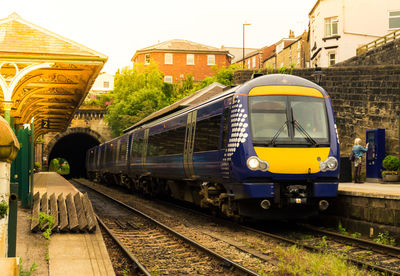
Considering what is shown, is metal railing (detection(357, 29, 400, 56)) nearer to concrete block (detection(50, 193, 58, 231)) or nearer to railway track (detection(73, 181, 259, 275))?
railway track (detection(73, 181, 259, 275))

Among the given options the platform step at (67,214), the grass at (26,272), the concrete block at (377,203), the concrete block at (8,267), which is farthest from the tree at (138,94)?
the concrete block at (8,267)

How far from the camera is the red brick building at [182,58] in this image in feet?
244

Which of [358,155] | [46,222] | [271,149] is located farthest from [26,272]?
[358,155]

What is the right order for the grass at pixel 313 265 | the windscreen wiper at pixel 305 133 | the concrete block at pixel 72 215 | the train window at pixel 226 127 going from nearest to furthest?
the grass at pixel 313 265 < the concrete block at pixel 72 215 < the windscreen wiper at pixel 305 133 < the train window at pixel 226 127

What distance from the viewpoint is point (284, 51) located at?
2542 inches

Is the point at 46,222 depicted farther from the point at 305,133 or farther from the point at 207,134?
the point at 305,133

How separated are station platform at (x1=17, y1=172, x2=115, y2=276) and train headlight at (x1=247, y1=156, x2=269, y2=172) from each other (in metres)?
3.05

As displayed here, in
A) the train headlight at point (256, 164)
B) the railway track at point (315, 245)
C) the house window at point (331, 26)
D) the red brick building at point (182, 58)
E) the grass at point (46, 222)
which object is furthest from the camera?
the red brick building at point (182, 58)

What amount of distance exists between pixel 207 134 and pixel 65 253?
5578mm

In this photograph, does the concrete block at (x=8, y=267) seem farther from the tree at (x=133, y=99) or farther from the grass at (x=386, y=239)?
the tree at (x=133, y=99)

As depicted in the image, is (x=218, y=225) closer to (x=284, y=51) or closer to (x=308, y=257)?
(x=308, y=257)

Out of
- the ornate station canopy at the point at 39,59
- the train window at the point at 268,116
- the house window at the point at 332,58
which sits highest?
the house window at the point at 332,58

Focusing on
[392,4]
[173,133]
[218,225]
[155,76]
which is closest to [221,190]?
[218,225]

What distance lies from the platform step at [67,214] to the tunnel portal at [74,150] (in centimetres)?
4614
